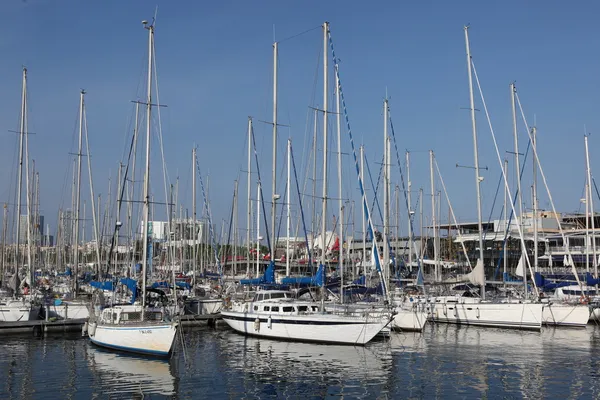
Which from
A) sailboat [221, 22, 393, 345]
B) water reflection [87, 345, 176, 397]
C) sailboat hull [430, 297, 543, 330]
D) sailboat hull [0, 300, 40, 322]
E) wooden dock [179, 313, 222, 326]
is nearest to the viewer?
water reflection [87, 345, 176, 397]

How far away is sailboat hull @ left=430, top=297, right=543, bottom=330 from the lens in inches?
1658

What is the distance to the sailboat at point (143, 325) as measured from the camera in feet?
98.7

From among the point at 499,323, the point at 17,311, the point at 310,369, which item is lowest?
the point at 310,369

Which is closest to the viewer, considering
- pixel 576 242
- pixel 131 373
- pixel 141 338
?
pixel 131 373

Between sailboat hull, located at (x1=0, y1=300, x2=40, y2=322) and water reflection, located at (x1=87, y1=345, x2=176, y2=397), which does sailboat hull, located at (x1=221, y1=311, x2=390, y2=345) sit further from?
sailboat hull, located at (x1=0, y1=300, x2=40, y2=322)

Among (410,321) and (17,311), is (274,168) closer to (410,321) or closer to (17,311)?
(410,321)

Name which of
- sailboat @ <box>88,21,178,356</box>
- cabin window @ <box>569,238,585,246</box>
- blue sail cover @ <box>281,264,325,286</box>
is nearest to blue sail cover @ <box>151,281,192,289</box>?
blue sail cover @ <box>281,264,325,286</box>

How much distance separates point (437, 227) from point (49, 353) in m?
44.7

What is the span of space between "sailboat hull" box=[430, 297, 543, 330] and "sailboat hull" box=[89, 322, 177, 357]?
2331 centimetres

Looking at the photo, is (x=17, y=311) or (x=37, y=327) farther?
(x=17, y=311)

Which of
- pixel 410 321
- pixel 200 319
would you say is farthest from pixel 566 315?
pixel 200 319

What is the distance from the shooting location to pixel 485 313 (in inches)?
1752

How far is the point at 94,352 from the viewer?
32.8 metres

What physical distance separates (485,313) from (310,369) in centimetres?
2024
